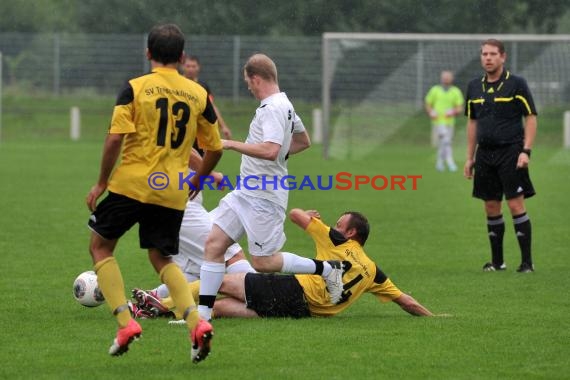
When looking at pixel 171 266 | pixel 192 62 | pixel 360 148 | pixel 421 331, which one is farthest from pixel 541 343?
pixel 360 148

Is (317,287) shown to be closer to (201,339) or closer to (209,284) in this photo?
(209,284)

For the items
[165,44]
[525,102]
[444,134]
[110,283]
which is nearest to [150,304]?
[110,283]

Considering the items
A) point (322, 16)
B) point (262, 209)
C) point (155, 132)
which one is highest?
point (322, 16)

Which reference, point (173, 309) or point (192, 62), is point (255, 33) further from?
point (173, 309)

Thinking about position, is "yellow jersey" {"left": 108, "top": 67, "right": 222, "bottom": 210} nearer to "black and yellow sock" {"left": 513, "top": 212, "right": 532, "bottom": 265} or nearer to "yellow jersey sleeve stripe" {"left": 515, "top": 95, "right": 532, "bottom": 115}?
"yellow jersey sleeve stripe" {"left": 515, "top": 95, "right": 532, "bottom": 115}

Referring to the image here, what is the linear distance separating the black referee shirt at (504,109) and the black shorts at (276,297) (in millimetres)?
3744

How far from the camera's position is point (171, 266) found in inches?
266

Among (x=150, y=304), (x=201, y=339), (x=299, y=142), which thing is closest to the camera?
(x=201, y=339)

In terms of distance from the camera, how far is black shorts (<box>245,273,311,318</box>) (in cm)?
830

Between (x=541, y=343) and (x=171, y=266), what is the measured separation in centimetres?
236

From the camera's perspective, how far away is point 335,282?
8234mm

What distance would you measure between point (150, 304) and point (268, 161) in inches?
51.6

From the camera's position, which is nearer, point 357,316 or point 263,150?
point 263,150

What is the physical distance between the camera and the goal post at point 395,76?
92.0ft
